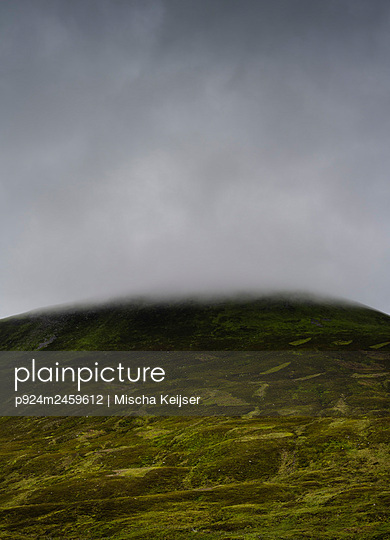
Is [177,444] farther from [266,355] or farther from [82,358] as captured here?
[82,358]

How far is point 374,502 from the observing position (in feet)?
101

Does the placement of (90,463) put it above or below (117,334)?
below

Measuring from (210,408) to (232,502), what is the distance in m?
45.7

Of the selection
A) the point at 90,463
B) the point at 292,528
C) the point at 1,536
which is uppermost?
the point at 292,528

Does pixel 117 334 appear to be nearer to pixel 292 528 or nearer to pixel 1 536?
pixel 1 536

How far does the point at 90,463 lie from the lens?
56312mm

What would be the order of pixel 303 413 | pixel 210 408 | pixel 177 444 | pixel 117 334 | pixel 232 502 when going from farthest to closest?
1. pixel 117 334
2. pixel 210 408
3. pixel 303 413
4. pixel 177 444
5. pixel 232 502

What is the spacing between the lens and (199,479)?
4400 cm

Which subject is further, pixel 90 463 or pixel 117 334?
pixel 117 334

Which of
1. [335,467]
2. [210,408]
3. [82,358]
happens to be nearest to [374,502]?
[335,467]

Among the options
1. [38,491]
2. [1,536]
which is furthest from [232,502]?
[38,491]

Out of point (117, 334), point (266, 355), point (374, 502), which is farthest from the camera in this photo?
point (117, 334)

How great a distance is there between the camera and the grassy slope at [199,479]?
30.5m

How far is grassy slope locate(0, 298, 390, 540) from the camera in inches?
1201
